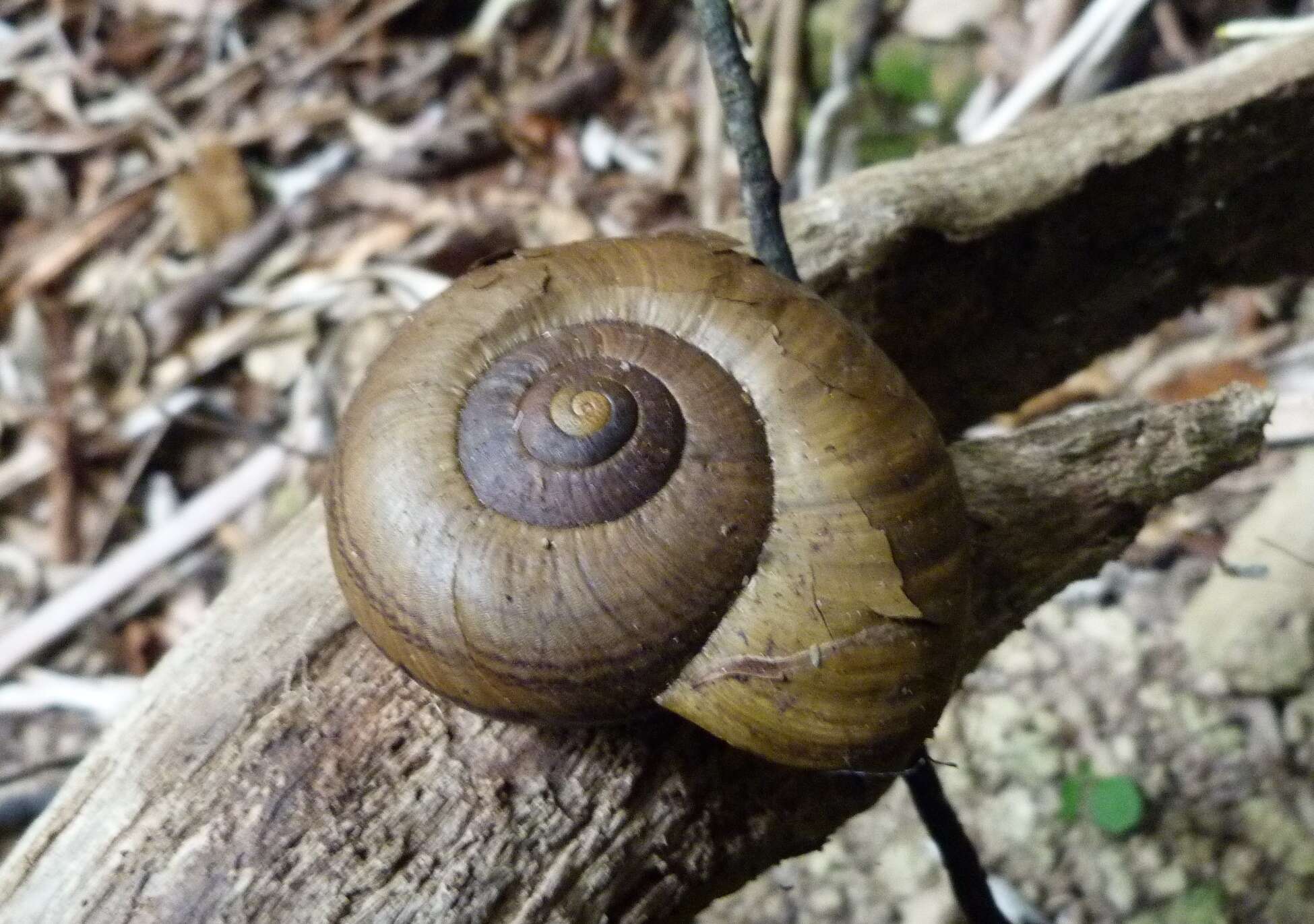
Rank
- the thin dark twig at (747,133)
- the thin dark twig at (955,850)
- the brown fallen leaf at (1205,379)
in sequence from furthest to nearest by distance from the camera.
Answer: the brown fallen leaf at (1205,379), the thin dark twig at (955,850), the thin dark twig at (747,133)

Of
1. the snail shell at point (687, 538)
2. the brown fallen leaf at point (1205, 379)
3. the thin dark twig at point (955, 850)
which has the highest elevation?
the snail shell at point (687, 538)

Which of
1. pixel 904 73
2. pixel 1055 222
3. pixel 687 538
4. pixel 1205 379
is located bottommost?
pixel 1205 379

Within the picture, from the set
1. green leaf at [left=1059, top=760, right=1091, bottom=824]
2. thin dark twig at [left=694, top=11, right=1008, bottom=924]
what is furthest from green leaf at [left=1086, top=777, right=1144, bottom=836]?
thin dark twig at [left=694, top=11, right=1008, bottom=924]

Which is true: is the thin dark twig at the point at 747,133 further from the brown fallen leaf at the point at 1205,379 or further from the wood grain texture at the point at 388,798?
the brown fallen leaf at the point at 1205,379

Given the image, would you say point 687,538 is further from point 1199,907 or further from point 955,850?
point 1199,907

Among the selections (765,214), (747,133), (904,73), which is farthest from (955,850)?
(904,73)

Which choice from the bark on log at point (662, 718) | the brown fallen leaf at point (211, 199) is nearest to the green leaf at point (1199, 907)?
the bark on log at point (662, 718)

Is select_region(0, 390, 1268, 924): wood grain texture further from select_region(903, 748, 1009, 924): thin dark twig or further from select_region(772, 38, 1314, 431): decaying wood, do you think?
select_region(772, 38, 1314, 431): decaying wood
